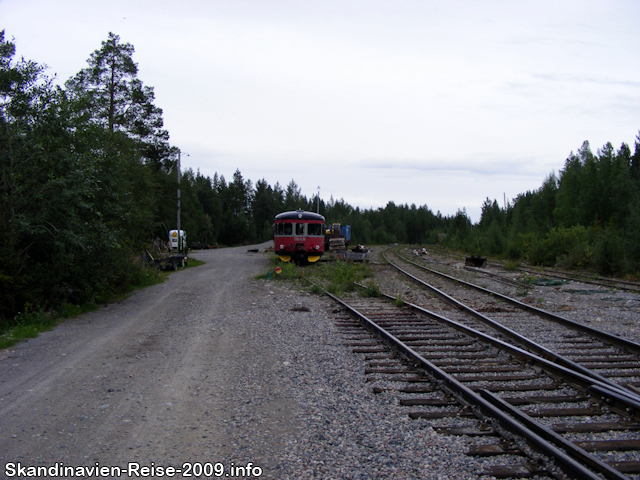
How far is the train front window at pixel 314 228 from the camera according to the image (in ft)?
81.4

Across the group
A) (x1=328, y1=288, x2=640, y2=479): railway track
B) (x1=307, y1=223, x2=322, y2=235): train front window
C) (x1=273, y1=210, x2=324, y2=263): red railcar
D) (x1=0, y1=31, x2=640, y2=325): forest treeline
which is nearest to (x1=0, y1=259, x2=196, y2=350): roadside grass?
(x1=0, y1=31, x2=640, y2=325): forest treeline

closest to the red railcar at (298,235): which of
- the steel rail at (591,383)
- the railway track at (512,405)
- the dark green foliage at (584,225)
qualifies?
the dark green foliage at (584,225)

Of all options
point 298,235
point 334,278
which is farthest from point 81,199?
point 298,235

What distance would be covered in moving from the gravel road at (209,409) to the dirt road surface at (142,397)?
0.02 m

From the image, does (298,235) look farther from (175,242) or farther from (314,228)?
(175,242)

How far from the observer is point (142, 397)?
5.34 metres

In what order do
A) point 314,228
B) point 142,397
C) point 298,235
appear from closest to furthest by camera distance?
point 142,397
point 298,235
point 314,228

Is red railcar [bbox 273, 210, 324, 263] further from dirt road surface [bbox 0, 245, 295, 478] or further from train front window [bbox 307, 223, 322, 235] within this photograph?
dirt road surface [bbox 0, 245, 295, 478]

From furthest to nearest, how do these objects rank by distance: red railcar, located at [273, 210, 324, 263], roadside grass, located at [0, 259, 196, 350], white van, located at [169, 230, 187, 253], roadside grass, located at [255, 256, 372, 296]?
white van, located at [169, 230, 187, 253] → red railcar, located at [273, 210, 324, 263] → roadside grass, located at [255, 256, 372, 296] → roadside grass, located at [0, 259, 196, 350]

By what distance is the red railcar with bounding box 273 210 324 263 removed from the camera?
24.7 metres

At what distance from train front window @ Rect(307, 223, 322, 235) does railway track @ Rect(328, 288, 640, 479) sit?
17202 mm

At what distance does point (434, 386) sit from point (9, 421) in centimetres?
434

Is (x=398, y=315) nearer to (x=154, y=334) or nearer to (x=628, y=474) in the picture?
(x=154, y=334)

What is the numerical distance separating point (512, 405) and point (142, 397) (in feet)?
12.8
